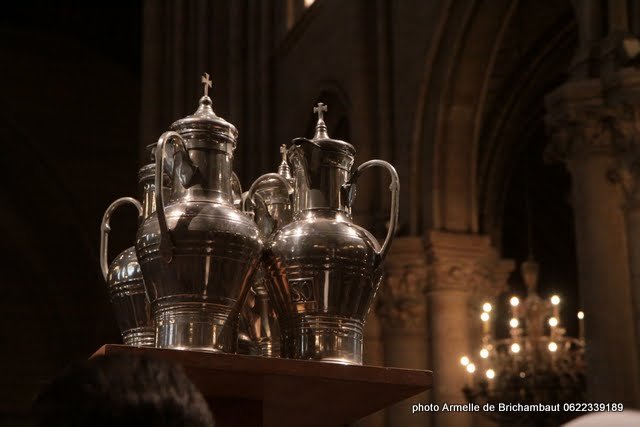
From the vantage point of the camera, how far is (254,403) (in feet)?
6.98

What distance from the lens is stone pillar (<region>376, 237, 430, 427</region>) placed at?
9.04 metres

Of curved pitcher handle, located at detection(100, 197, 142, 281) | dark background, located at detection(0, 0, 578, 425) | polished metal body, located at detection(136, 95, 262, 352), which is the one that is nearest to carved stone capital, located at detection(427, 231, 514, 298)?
curved pitcher handle, located at detection(100, 197, 142, 281)

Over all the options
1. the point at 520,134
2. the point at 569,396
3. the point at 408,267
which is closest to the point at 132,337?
the point at 408,267

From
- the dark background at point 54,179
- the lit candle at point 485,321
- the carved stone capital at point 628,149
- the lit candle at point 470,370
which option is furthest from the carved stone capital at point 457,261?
the dark background at point 54,179

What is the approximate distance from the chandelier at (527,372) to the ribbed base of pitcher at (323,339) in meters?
6.75

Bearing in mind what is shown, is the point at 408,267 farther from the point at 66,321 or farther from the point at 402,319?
the point at 66,321

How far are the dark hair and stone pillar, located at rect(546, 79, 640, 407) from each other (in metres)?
5.64

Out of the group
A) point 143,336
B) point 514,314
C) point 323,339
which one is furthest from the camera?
point 514,314

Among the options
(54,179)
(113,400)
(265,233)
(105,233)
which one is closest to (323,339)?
(265,233)

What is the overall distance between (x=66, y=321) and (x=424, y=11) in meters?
11.4

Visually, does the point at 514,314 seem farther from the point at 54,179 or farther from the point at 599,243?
the point at 54,179

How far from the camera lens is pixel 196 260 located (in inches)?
81.7

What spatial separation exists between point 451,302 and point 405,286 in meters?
0.40

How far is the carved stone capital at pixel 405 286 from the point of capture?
904cm
